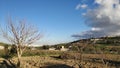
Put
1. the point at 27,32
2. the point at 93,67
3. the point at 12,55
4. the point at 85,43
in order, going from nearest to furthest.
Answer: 1. the point at 85,43
2. the point at 93,67
3. the point at 27,32
4. the point at 12,55

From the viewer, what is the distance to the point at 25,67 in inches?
980

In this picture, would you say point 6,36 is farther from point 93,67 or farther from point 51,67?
point 93,67

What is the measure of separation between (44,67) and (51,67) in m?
0.77

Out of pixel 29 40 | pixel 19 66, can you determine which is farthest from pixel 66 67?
pixel 29 40

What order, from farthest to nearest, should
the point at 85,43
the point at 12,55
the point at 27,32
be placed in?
1. the point at 12,55
2. the point at 27,32
3. the point at 85,43

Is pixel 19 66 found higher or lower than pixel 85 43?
lower

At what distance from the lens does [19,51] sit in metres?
31.5

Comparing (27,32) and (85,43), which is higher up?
(27,32)

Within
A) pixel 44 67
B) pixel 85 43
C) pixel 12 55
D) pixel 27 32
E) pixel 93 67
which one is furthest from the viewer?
pixel 12 55

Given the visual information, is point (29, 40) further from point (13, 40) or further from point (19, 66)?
point (19, 66)

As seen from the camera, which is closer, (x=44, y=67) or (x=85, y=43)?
(x=85, y=43)

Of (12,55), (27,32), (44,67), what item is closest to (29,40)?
(27,32)

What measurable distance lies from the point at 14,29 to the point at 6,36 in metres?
1.37

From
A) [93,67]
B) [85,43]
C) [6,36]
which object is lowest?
[93,67]
